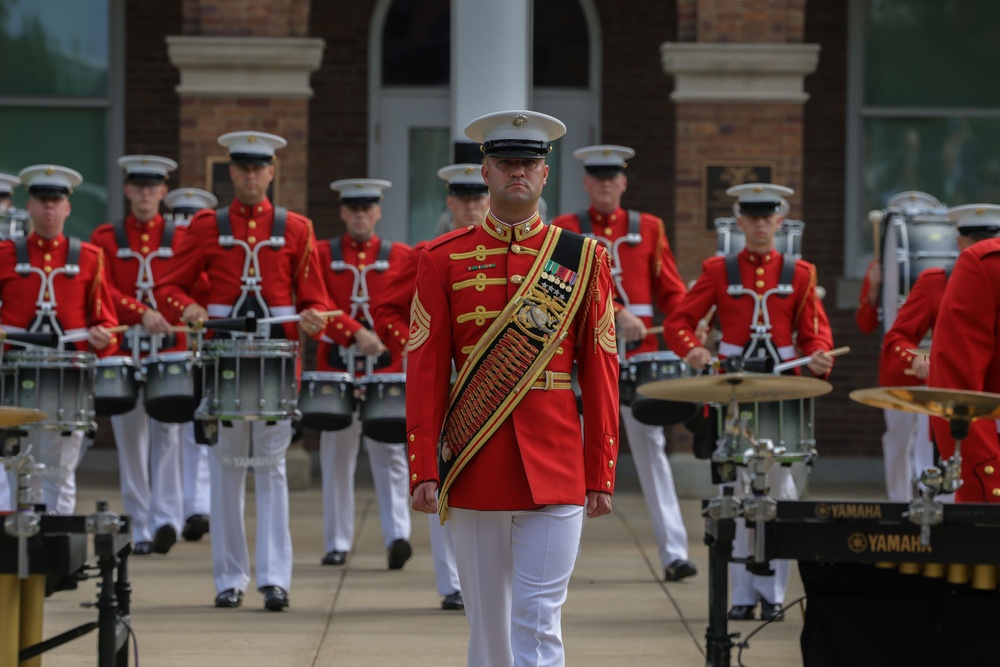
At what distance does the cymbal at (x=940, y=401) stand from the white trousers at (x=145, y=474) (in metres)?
6.64

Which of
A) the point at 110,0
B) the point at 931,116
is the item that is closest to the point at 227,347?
the point at 110,0

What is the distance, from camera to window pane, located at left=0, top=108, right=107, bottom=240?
16031 millimetres

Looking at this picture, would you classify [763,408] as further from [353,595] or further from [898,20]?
[898,20]

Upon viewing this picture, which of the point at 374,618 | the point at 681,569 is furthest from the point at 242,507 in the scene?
the point at 681,569

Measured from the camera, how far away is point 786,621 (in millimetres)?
9219

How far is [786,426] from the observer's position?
358 inches

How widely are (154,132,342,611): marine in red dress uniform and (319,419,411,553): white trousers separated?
124cm

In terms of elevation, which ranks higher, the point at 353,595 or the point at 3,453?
the point at 3,453

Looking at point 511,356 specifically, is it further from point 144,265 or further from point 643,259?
point 144,265

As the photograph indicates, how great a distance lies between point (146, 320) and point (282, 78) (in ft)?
13.2

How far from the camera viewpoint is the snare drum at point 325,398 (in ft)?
33.5

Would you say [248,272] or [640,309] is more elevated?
[248,272]

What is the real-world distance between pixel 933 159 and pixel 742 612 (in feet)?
26.4

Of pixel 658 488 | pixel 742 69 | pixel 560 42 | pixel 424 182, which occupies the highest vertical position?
pixel 560 42
